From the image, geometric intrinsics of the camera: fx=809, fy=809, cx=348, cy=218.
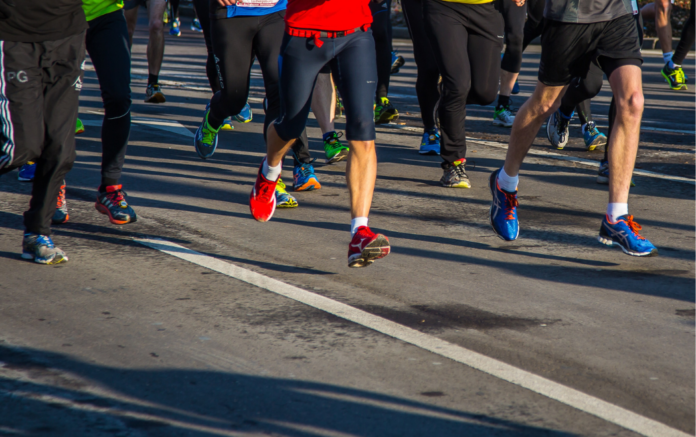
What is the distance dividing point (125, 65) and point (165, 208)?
3.39 ft

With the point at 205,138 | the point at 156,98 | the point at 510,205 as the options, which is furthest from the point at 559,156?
the point at 156,98

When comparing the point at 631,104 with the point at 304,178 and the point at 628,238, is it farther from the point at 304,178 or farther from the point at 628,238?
the point at 304,178

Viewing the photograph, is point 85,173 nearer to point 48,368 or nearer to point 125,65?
point 125,65

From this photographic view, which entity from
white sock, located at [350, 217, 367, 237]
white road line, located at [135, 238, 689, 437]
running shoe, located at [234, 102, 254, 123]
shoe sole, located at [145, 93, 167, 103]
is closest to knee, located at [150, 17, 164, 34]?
shoe sole, located at [145, 93, 167, 103]

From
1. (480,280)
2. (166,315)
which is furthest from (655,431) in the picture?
(166,315)

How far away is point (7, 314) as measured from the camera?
11.7 feet

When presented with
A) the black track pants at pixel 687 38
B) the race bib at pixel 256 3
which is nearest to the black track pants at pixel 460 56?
the race bib at pixel 256 3

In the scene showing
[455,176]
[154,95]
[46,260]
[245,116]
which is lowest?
[46,260]

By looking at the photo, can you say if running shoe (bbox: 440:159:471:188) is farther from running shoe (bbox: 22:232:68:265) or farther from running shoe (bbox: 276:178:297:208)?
running shoe (bbox: 22:232:68:265)

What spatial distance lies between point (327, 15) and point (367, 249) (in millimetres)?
1233

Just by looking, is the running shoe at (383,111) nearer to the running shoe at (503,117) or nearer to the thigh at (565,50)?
the running shoe at (503,117)

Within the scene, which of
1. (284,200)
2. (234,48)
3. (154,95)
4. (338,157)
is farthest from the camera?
(154,95)

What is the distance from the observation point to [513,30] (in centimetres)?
798

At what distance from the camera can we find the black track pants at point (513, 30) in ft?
25.7
